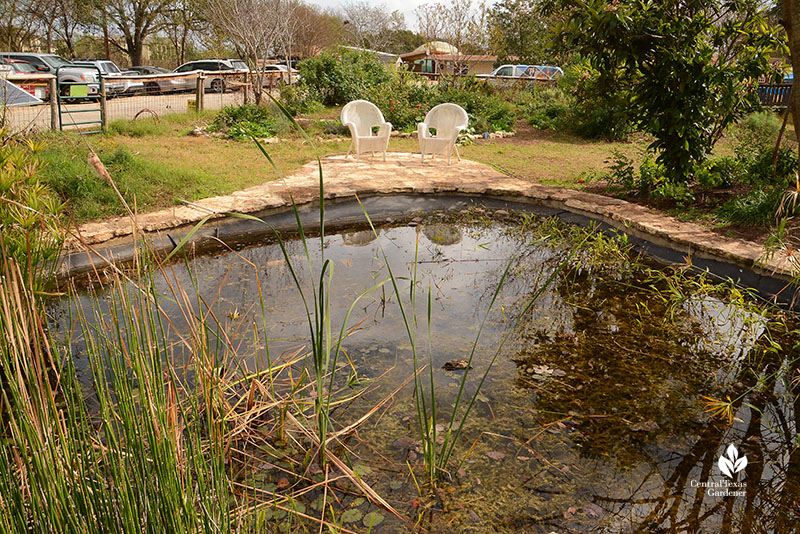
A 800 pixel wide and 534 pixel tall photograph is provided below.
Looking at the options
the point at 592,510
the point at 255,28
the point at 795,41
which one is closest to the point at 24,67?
the point at 255,28

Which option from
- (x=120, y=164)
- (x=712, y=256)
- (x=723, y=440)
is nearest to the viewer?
(x=723, y=440)

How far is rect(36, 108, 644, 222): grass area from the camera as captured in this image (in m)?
5.09

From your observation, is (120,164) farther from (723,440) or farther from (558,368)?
(723,440)

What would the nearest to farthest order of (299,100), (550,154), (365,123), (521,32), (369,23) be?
(365,123), (550,154), (299,100), (521,32), (369,23)

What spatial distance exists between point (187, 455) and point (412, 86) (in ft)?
39.3

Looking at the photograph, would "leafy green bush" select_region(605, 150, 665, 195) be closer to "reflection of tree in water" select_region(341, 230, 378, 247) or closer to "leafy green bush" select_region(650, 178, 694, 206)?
"leafy green bush" select_region(650, 178, 694, 206)

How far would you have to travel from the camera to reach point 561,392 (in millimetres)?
2770

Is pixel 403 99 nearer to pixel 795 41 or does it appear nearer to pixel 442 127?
pixel 442 127

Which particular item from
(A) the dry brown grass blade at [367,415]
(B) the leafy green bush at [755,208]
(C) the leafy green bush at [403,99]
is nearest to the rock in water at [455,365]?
(A) the dry brown grass blade at [367,415]

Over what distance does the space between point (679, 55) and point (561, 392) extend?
3.87 m

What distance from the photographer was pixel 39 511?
107 cm

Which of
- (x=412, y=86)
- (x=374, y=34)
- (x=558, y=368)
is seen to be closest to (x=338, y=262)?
(x=558, y=368)

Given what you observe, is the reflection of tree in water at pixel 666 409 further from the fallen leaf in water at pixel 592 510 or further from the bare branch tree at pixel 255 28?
the bare branch tree at pixel 255 28

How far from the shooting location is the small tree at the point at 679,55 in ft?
17.0
